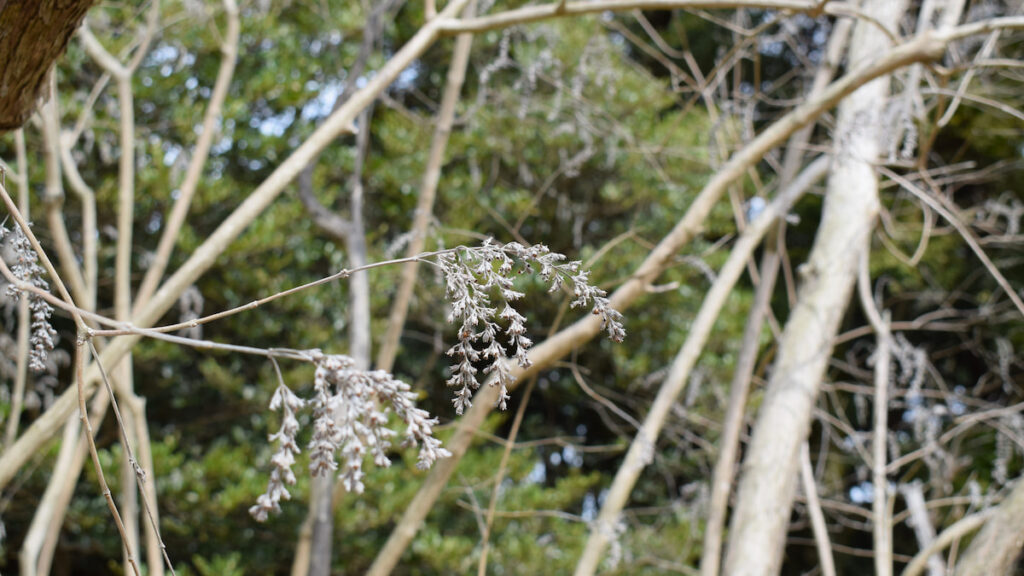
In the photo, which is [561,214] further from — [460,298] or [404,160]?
[460,298]

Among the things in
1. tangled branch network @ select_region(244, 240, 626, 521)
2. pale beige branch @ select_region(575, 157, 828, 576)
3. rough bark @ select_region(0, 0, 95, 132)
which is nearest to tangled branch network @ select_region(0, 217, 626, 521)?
tangled branch network @ select_region(244, 240, 626, 521)

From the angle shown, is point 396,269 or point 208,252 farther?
point 396,269

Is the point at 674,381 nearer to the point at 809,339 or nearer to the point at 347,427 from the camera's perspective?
the point at 809,339

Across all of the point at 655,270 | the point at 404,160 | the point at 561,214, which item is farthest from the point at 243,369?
the point at 655,270

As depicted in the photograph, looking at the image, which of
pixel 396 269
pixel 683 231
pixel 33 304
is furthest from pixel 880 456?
pixel 33 304

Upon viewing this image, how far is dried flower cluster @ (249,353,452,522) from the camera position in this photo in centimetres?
77

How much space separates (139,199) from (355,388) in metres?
3.87

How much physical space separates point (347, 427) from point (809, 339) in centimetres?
205

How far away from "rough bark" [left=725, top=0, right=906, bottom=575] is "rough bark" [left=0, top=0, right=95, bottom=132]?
5.52 ft

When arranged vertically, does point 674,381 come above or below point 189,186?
below

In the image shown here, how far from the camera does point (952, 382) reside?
6.14 m

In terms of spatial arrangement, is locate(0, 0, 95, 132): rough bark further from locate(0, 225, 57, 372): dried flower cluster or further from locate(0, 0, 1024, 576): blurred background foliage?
locate(0, 0, 1024, 576): blurred background foliage

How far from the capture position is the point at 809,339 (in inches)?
99.8

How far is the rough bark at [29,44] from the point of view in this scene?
1.12 m
